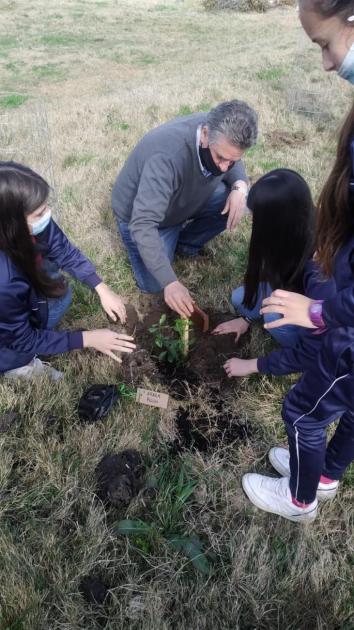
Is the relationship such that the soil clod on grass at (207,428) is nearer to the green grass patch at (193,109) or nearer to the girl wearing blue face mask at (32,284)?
the girl wearing blue face mask at (32,284)

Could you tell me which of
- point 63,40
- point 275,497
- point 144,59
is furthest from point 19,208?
point 63,40

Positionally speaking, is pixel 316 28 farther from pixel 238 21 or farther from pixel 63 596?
pixel 238 21

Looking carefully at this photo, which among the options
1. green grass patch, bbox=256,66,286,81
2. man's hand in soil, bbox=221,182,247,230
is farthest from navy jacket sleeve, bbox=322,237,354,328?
green grass patch, bbox=256,66,286,81

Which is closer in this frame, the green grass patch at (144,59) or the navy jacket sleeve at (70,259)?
the navy jacket sleeve at (70,259)

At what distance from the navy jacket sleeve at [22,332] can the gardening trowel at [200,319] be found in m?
0.83

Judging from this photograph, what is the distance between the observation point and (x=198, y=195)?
325 cm

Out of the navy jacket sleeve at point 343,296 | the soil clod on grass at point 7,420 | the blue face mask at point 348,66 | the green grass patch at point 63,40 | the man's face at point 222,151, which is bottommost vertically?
the soil clod on grass at point 7,420

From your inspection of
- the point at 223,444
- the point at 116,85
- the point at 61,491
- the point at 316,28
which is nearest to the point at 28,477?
the point at 61,491

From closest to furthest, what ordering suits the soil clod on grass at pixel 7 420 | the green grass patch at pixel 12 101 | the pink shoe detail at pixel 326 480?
the pink shoe detail at pixel 326 480, the soil clod on grass at pixel 7 420, the green grass patch at pixel 12 101

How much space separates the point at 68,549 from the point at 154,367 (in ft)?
3.90

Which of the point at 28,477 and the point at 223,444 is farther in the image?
the point at 223,444

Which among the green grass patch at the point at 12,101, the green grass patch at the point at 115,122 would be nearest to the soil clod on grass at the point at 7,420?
the green grass patch at the point at 115,122

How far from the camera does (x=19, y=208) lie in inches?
80.6

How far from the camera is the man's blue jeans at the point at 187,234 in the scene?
11.2 ft
